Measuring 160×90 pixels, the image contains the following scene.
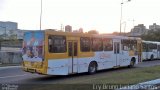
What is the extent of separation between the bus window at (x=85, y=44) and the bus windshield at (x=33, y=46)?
3.29 meters

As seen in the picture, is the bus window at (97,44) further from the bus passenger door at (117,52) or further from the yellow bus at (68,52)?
the bus passenger door at (117,52)

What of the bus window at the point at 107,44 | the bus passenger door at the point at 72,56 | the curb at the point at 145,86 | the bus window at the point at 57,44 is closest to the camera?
the curb at the point at 145,86

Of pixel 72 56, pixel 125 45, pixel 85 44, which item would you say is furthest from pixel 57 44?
pixel 125 45

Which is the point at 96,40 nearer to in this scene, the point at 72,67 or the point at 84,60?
the point at 84,60

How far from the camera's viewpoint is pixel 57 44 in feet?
60.2

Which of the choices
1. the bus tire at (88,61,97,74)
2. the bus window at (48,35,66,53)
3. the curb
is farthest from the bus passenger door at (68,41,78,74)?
the curb

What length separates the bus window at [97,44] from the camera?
2154 cm

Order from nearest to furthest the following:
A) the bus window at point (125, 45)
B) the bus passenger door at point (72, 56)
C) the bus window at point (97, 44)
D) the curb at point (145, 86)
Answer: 1. the curb at point (145, 86)
2. the bus passenger door at point (72, 56)
3. the bus window at point (97, 44)
4. the bus window at point (125, 45)

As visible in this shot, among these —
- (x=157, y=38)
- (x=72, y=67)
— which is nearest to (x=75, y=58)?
(x=72, y=67)

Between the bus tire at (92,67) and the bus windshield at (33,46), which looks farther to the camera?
the bus tire at (92,67)

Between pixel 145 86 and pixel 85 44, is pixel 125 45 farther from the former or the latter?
pixel 145 86

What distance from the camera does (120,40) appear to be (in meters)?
24.8

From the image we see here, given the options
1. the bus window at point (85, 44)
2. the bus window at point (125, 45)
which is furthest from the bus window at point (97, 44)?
the bus window at point (125, 45)

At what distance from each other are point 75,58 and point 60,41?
167 centimetres
